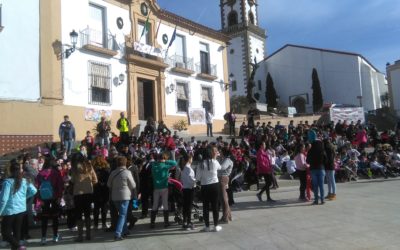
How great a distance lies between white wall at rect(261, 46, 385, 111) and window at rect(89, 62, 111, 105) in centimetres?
3210

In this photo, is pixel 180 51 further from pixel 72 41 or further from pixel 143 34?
pixel 72 41

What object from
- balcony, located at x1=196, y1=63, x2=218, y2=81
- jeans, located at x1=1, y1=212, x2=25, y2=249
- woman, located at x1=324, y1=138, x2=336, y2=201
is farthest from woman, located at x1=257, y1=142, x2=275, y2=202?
balcony, located at x1=196, y1=63, x2=218, y2=81

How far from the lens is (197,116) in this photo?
79.6 feet

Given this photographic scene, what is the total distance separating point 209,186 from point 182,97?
16730mm

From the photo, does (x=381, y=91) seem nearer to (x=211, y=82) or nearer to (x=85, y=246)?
(x=211, y=82)

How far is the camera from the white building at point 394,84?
133ft

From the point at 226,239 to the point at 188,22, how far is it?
65.6 ft

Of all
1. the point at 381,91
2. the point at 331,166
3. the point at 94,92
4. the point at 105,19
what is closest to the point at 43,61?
the point at 94,92

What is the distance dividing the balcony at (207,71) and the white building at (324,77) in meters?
22.1

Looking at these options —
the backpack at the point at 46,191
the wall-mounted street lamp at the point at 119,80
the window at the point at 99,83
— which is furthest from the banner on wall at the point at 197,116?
the backpack at the point at 46,191

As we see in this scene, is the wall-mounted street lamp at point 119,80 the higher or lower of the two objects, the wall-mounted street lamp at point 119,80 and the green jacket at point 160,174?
the higher

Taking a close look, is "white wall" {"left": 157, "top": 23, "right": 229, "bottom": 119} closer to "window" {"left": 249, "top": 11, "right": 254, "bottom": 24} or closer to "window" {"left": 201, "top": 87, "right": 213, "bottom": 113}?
"window" {"left": 201, "top": 87, "right": 213, "bottom": 113}

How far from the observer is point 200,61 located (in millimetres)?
26281

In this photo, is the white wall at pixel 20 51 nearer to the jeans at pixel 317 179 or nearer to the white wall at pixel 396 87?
the jeans at pixel 317 179
